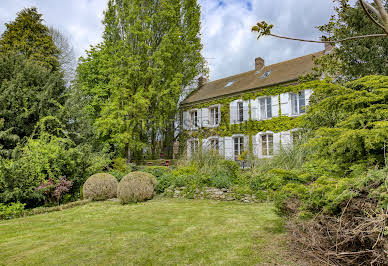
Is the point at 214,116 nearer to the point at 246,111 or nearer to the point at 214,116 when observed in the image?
the point at 214,116

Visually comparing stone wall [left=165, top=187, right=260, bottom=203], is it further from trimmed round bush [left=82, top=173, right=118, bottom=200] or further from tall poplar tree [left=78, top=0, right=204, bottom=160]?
tall poplar tree [left=78, top=0, right=204, bottom=160]

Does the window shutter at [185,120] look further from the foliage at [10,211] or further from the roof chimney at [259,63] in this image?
the foliage at [10,211]

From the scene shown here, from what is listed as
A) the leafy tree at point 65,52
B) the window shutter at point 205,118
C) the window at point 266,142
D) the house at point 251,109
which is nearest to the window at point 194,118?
the house at point 251,109

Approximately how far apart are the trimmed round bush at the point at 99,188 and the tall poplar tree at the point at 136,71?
232 inches

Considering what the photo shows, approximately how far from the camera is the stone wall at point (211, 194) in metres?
7.23

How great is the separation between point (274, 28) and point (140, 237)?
3.72m

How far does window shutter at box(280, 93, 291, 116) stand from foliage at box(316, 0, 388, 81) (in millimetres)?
5446

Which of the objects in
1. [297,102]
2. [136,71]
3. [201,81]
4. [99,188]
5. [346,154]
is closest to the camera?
[346,154]

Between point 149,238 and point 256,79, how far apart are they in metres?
16.3

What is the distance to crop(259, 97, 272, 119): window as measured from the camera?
16.1 metres

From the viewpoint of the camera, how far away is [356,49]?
870 cm

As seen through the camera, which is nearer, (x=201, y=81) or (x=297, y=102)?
(x=297, y=102)

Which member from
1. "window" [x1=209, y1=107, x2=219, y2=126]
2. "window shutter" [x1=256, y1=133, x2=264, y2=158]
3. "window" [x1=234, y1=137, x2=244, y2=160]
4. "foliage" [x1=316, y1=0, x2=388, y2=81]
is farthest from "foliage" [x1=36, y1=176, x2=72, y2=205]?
"window" [x1=209, y1=107, x2=219, y2=126]

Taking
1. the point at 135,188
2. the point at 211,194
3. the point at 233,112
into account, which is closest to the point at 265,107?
the point at 233,112
